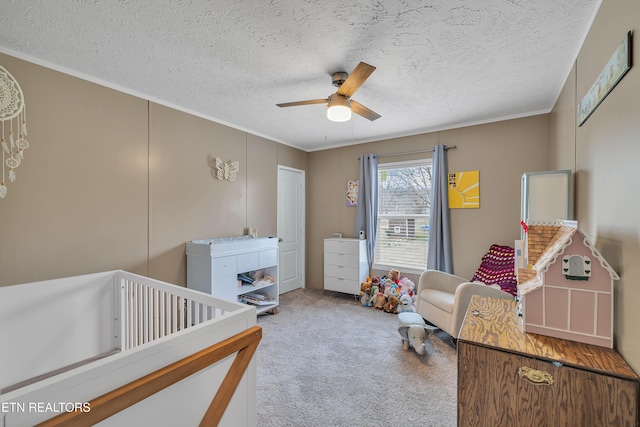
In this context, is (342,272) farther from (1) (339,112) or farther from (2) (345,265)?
(1) (339,112)

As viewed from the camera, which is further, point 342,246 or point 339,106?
point 342,246

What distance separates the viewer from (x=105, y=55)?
6.43 feet

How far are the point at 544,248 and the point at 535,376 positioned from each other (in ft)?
2.30

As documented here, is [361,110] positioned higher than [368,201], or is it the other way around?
[361,110]

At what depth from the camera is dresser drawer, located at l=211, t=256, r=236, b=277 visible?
9.25ft

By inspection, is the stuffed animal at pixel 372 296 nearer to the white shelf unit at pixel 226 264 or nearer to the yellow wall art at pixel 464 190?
the white shelf unit at pixel 226 264

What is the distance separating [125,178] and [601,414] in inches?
131

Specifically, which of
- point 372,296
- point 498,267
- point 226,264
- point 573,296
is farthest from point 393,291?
point 573,296

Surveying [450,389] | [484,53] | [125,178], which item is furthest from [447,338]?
[125,178]

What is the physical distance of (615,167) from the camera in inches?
47.1

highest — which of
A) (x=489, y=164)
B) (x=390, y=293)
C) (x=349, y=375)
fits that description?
(x=489, y=164)

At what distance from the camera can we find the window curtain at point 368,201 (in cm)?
411

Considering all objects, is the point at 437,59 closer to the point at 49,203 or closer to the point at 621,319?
the point at 621,319

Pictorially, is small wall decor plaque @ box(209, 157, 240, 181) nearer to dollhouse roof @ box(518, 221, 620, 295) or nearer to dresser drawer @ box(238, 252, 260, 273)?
dresser drawer @ box(238, 252, 260, 273)
